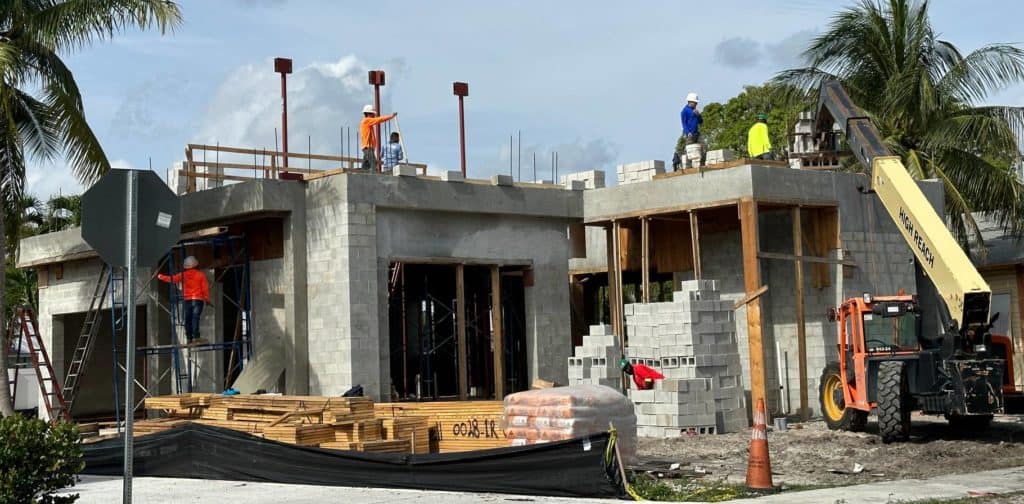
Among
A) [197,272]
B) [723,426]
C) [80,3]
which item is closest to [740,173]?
[723,426]

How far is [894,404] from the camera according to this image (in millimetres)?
17641

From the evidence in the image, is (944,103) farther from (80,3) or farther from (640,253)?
(80,3)

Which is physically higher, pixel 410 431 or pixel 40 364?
pixel 40 364

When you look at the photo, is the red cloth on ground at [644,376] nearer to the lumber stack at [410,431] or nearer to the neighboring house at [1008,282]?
the lumber stack at [410,431]

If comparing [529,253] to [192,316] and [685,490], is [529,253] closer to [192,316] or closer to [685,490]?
[192,316]

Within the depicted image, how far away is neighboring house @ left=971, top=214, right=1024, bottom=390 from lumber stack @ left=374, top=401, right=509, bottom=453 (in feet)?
59.8

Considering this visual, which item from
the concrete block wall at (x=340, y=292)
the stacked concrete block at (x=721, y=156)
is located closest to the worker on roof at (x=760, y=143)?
the stacked concrete block at (x=721, y=156)

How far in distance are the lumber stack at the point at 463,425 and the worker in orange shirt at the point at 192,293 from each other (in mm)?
7573

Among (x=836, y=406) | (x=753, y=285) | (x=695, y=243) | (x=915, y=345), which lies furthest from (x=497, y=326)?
(x=915, y=345)

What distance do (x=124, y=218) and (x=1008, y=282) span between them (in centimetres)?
2817

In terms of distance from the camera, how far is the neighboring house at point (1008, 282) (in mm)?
31953

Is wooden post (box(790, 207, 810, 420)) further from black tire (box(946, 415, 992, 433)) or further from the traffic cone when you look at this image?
the traffic cone

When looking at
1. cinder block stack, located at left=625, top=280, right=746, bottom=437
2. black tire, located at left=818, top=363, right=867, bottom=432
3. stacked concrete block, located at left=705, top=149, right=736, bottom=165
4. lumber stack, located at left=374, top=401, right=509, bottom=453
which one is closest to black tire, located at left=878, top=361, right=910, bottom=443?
black tire, located at left=818, top=363, right=867, bottom=432

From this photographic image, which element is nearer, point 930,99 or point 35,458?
point 35,458
